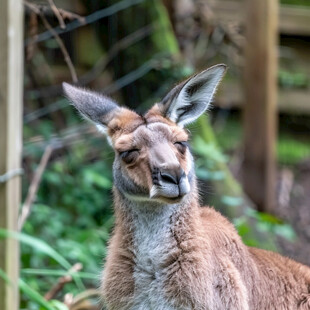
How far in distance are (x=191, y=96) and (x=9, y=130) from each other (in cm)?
106

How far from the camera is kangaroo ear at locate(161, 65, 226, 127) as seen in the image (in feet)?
13.4

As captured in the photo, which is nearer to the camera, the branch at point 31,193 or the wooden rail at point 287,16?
the branch at point 31,193

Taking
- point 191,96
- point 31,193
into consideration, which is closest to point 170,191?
point 191,96

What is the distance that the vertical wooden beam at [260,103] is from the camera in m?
7.89

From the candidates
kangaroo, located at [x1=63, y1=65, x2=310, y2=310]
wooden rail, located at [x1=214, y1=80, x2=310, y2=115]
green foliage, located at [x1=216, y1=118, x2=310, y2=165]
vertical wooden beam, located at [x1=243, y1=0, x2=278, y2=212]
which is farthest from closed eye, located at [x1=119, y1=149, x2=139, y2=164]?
wooden rail, located at [x1=214, y1=80, x2=310, y2=115]

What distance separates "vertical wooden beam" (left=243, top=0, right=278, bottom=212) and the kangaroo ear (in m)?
3.80

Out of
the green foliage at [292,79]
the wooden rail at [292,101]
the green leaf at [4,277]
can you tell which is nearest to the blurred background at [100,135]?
the wooden rail at [292,101]

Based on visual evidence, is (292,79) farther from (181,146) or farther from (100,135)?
(181,146)

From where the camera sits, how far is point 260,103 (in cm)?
802

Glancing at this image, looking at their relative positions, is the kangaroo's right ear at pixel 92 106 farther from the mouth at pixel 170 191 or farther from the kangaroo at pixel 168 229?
the mouth at pixel 170 191

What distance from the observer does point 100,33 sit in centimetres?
772

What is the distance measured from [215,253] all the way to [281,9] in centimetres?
609

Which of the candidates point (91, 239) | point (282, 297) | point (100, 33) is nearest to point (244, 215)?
→ point (91, 239)

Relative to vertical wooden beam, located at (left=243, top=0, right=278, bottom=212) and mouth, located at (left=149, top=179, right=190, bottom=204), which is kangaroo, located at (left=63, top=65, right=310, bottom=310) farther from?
vertical wooden beam, located at (left=243, top=0, right=278, bottom=212)
